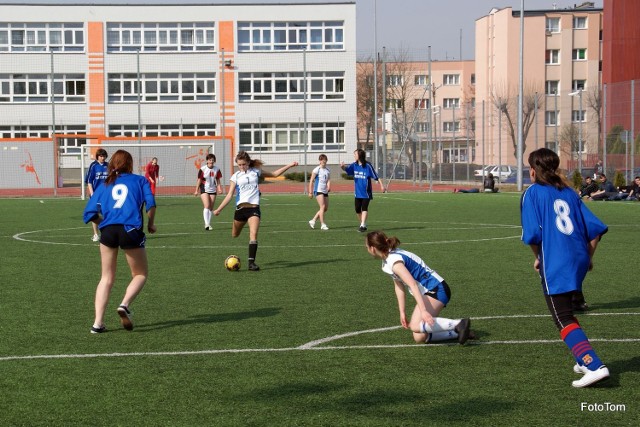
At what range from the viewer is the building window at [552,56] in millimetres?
85938

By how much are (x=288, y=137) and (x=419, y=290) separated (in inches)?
2356

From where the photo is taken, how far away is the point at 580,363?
23.6 ft

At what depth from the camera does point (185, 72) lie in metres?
67.7

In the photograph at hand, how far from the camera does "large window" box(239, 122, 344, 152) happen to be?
68062 mm

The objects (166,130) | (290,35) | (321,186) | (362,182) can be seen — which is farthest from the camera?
(290,35)

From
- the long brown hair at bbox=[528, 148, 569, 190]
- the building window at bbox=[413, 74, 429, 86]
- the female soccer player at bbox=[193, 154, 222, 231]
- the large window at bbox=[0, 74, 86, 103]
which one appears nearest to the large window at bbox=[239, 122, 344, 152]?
the large window at bbox=[0, 74, 86, 103]

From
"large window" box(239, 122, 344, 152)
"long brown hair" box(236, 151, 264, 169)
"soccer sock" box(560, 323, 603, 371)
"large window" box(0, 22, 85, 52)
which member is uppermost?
"large window" box(0, 22, 85, 52)

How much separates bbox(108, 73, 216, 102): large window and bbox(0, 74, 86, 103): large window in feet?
7.30

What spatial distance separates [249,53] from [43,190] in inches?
779

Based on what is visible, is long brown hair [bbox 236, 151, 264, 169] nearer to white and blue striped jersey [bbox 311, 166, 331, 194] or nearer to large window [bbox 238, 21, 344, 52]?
white and blue striped jersey [bbox 311, 166, 331, 194]

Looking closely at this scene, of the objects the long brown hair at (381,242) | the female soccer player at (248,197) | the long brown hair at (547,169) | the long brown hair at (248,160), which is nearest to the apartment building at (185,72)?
the long brown hair at (248,160)

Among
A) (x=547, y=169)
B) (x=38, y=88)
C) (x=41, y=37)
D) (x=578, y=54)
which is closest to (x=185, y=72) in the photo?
(x=38, y=88)

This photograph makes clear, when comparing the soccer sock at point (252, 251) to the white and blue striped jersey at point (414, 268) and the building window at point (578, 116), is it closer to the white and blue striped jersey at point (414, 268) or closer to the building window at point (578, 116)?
the white and blue striped jersey at point (414, 268)

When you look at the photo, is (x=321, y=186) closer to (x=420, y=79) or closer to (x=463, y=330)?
(x=463, y=330)
